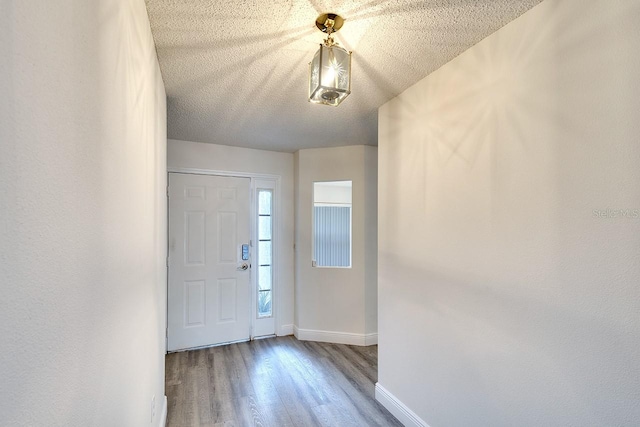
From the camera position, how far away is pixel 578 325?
118cm

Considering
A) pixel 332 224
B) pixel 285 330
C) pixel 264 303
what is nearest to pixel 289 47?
pixel 332 224

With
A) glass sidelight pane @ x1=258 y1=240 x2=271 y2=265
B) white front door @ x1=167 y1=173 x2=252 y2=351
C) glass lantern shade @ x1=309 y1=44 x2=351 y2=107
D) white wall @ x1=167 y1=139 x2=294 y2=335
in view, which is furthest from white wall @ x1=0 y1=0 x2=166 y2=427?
glass sidelight pane @ x1=258 y1=240 x2=271 y2=265

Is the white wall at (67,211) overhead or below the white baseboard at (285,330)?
overhead

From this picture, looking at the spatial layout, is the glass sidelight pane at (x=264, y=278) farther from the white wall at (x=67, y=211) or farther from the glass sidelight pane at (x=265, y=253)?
the white wall at (x=67, y=211)

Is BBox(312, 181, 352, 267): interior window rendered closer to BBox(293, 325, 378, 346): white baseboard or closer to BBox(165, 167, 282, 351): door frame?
BBox(165, 167, 282, 351): door frame

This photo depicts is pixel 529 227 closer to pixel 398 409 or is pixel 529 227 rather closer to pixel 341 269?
pixel 398 409

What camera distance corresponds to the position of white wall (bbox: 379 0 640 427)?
42.3 inches

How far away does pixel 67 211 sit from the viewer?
1.96 ft

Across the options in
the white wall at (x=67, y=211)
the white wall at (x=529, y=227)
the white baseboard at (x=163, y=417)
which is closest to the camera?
the white wall at (x=67, y=211)

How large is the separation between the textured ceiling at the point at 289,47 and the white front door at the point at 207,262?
1.04 meters

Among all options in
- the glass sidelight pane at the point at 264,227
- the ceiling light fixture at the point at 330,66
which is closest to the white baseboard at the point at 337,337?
the glass sidelight pane at the point at 264,227

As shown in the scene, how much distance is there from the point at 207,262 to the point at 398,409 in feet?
7.98

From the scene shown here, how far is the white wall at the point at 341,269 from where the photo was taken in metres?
3.55

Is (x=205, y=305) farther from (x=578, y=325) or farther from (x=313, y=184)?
(x=578, y=325)
